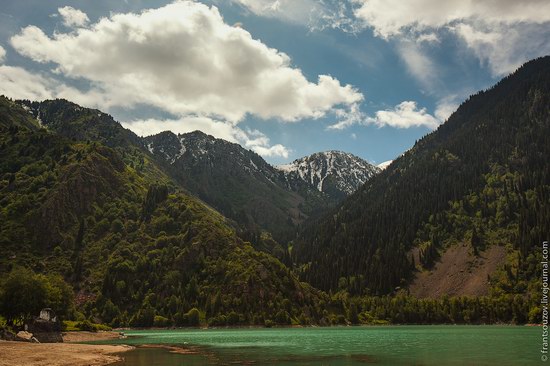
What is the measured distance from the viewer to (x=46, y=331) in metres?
115

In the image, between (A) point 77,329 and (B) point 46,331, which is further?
(A) point 77,329

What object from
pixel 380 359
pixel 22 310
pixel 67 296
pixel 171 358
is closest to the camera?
pixel 380 359

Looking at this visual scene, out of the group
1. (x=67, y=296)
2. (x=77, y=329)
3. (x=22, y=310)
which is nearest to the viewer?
(x=22, y=310)

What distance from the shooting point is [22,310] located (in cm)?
12281

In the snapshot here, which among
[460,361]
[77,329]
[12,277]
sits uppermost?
[12,277]

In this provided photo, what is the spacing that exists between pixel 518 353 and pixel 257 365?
4601cm

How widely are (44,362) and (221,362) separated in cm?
2415

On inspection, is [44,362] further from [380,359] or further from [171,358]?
[380,359]

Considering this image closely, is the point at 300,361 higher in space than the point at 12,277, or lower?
lower

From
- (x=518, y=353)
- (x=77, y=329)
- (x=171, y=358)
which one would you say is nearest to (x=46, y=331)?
(x=77, y=329)

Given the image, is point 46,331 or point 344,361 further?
point 46,331

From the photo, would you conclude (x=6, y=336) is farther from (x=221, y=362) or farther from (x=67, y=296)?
(x=67, y=296)

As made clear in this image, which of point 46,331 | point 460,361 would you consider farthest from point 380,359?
point 46,331

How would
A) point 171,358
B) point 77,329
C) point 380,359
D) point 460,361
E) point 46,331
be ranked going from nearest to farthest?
1. point 460,361
2. point 380,359
3. point 171,358
4. point 46,331
5. point 77,329
